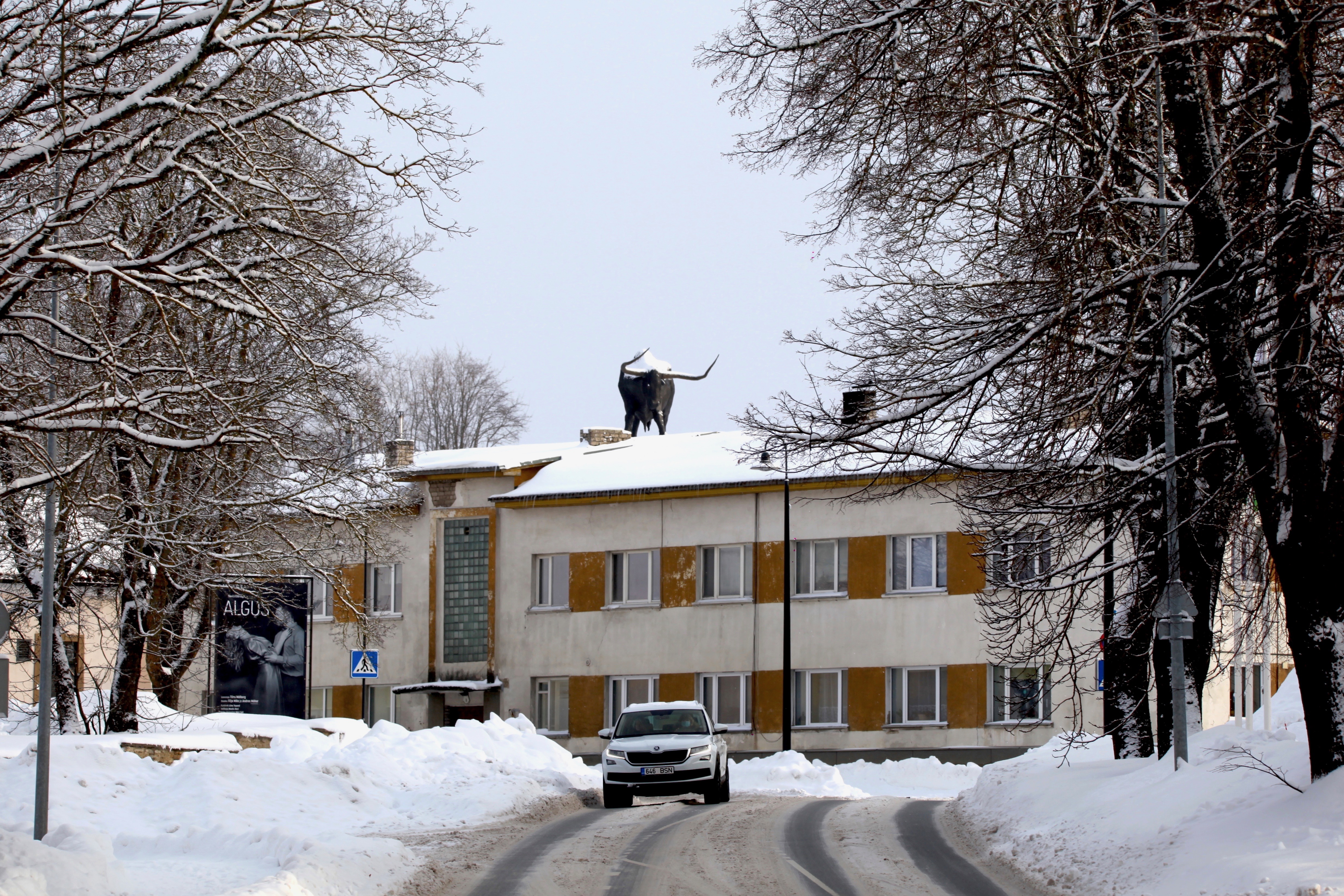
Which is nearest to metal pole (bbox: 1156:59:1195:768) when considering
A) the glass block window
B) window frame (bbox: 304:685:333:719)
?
the glass block window

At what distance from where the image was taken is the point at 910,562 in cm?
3716

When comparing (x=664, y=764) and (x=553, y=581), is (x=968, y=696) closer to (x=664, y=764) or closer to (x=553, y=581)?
(x=553, y=581)

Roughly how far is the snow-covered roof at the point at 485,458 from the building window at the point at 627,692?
6.77 metres

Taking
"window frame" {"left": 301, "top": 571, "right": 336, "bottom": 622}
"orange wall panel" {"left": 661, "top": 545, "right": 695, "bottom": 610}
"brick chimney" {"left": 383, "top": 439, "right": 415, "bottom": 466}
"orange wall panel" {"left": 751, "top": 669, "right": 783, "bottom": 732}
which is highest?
"brick chimney" {"left": 383, "top": 439, "right": 415, "bottom": 466}

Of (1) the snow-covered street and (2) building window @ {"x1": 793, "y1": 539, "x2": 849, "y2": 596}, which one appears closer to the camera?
(1) the snow-covered street

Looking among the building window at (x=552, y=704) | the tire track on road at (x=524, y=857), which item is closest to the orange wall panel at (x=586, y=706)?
the building window at (x=552, y=704)

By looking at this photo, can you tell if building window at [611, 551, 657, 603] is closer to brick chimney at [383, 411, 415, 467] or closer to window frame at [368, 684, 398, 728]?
brick chimney at [383, 411, 415, 467]

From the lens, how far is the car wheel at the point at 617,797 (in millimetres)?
22453

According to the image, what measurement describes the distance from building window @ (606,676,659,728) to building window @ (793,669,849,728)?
392 cm

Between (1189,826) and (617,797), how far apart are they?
11.7m

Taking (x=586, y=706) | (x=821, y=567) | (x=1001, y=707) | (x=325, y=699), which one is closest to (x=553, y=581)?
(x=586, y=706)

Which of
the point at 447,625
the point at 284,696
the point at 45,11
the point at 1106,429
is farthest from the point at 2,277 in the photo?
the point at 447,625

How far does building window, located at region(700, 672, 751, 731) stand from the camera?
38594 mm

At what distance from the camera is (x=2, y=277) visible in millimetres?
11266
